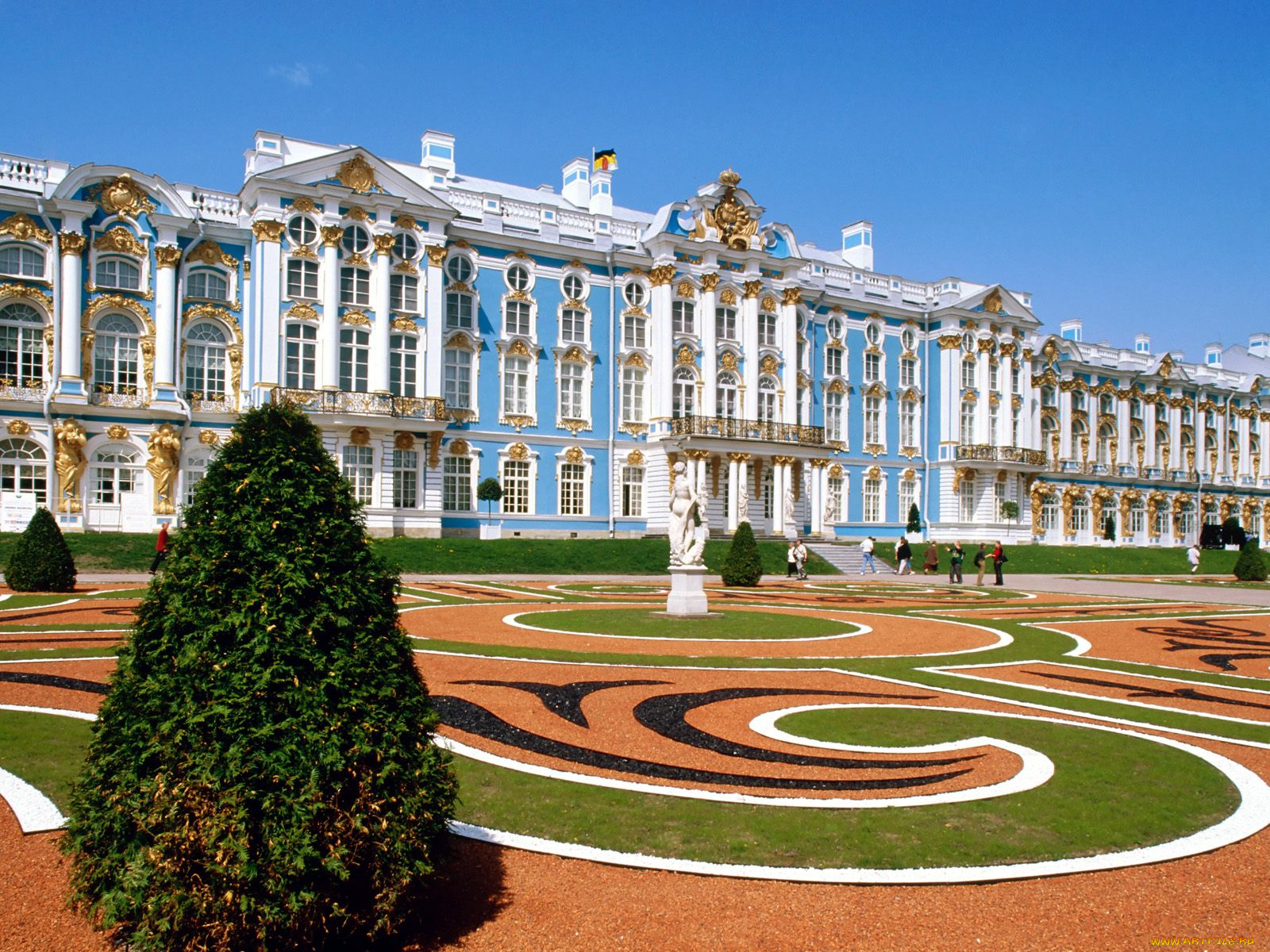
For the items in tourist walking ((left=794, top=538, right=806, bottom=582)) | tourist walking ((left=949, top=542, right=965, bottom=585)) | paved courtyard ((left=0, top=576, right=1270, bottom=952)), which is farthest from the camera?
tourist walking ((left=794, top=538, right=806, bottom=582))

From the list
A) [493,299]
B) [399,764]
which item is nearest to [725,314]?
[493,299]

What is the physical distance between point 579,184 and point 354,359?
1774cm

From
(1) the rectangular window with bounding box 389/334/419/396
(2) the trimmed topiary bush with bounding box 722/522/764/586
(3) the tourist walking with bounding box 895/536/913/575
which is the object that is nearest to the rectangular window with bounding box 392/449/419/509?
(1) the rectangular window with bounding box 389/334/419/396

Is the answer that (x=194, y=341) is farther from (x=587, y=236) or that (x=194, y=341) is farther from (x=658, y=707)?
(x=658, y=707)

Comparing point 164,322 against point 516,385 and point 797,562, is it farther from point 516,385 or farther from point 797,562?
point 797,562

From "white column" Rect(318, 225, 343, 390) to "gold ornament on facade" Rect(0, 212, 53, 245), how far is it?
9098 millimetres

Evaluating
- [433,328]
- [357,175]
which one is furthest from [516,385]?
[357,175]

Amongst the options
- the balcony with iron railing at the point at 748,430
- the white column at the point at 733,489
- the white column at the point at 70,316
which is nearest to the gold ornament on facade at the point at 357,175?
the white column at the point at 70,316

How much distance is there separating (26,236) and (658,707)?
3405 centimetres

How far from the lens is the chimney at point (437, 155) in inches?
1806

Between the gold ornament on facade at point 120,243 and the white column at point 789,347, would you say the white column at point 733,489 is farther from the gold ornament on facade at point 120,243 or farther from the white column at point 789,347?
the gold ornament on facade at point 120,243

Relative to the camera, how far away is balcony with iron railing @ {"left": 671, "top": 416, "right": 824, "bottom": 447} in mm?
45656

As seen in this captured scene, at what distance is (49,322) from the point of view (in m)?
35.4

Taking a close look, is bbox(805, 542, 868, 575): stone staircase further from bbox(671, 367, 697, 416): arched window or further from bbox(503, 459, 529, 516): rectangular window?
bbox(503, 459, 529, 516): rectangular window
